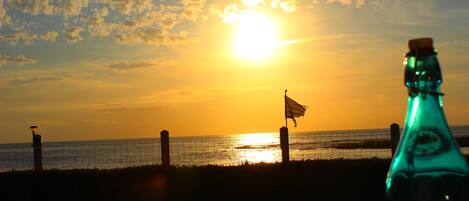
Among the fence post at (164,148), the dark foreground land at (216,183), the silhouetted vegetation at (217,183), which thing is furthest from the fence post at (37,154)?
the silhouetted vegetation at (217,183)

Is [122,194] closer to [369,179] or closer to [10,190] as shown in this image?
[10,190]

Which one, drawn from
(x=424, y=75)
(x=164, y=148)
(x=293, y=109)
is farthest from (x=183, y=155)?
(x=424, y=75)

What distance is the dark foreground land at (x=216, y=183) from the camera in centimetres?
1115

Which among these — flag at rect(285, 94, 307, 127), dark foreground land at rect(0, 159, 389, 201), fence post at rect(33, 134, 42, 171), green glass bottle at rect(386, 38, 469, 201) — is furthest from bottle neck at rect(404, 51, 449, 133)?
flag at rect(285, 94, 307, 127)

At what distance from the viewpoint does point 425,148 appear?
4.05 ft

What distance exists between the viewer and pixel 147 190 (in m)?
11.7

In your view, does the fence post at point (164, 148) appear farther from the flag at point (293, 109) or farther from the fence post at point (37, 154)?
the flag at point (293, 109)

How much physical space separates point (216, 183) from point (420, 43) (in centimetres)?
1047

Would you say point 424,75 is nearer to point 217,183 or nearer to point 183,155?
point 217,183

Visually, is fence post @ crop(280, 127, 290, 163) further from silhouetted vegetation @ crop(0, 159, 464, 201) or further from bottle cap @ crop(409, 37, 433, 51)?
bottle cap @ crop(409, 37, 433, 51)

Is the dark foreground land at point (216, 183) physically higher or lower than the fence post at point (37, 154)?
lower

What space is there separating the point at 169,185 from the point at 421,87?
35.8ft

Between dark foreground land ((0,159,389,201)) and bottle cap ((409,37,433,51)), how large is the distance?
9790 mm

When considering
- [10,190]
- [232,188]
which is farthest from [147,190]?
[10,190]
